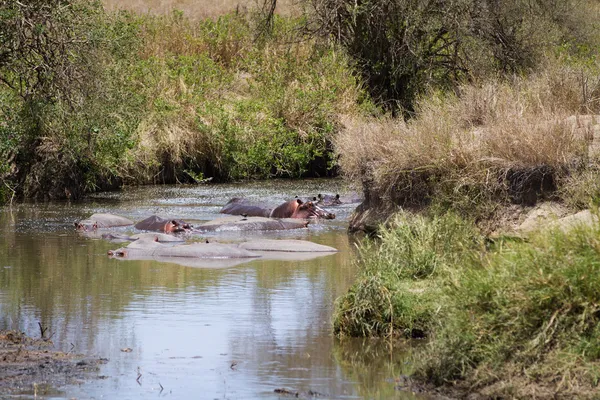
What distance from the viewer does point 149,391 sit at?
7.31 m

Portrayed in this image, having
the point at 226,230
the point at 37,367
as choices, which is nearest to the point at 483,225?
the point at 226,230

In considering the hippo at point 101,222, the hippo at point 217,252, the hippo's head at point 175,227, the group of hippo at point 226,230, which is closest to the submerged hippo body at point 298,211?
the group of hippo at point 226,230

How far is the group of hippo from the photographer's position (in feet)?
46.0

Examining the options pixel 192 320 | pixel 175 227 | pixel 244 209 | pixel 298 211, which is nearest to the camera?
pixel 192 320

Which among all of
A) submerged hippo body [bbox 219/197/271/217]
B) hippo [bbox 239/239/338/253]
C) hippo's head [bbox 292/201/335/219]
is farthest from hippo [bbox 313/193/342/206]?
hippo [bbox 239/239/338/253]

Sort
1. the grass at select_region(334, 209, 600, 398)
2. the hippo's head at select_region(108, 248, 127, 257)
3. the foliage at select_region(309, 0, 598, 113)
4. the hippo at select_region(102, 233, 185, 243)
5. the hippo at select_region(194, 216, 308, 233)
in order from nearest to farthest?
the grass at select_region(334, 209, 600, 398) < the hippo's head at select_region(108, 248, 127, 257) < the hippo at select_region(102, 233, 185, 243) < the hippo at select_region(194, 216, 308, 233) < the foliage at select_region(309, 0, 598, 113)

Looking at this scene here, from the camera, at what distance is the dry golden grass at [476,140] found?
44.8ft

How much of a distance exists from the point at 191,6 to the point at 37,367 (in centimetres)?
3355

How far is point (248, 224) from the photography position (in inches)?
678

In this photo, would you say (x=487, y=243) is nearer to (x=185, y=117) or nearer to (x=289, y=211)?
(x=289, y=211)

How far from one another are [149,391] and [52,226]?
1067 centimetres

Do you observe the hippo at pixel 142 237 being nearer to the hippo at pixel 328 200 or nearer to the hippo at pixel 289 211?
the hippo at pixel 289 211

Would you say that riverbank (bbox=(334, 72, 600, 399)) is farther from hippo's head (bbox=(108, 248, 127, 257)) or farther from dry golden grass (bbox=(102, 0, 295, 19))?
dry golden grass (bbox=(102, 0, 295, 19))

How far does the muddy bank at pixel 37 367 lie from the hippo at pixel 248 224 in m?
8.32
